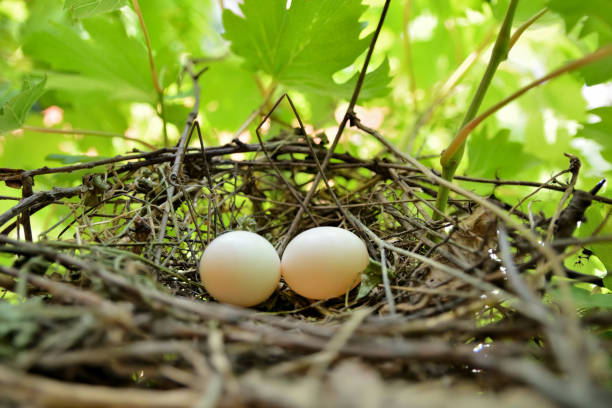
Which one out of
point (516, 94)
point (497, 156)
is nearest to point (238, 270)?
point (516, 94)

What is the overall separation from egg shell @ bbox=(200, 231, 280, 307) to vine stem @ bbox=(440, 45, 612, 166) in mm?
298

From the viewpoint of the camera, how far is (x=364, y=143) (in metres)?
1.12

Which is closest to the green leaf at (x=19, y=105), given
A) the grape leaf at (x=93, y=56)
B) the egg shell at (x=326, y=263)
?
the grape leaf at (x=93, y=56)

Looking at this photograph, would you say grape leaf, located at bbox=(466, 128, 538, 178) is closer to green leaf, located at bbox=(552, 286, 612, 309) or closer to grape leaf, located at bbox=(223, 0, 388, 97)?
grape leaf, located at bbox=(223, 0, 388, 97)

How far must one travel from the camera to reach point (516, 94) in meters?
0.47

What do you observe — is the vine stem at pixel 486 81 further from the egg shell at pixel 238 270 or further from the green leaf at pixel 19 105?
the green leaf at pixel 19 105

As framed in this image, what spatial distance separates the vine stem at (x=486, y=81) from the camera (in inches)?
21.7

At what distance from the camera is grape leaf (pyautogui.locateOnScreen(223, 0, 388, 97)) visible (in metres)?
0.72

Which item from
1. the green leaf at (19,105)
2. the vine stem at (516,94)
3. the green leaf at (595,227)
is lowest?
the green leaf at (595,227)

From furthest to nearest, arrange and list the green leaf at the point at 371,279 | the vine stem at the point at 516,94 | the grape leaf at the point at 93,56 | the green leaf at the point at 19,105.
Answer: the grape leaf at the point at 93,56 → the green leaf at the point at 19,105 → the green leaf at the point at 371,279 → the vine stem at the point at 516,94

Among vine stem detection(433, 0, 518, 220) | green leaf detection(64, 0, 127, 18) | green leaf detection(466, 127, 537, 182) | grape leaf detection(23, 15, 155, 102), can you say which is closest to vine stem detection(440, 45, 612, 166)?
vine stem detection(433, 0, 518, 220)

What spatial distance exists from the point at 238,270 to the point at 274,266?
0.06m

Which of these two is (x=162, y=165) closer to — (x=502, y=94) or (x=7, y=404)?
(x=7, y=404)

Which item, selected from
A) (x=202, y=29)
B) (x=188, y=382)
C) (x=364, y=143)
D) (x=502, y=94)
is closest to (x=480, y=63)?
(x=502, y=94)
